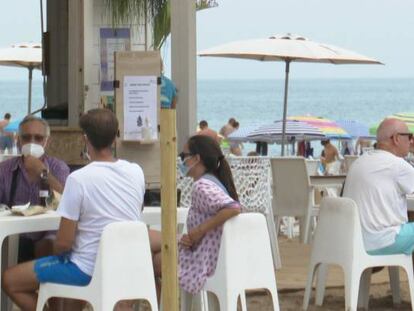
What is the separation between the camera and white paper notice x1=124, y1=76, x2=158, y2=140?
848 cm

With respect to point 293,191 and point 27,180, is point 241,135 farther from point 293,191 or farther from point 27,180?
point 27,180

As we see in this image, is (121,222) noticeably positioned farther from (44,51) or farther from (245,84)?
(245,84)

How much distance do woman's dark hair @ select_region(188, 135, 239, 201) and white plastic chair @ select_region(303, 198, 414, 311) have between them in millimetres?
957

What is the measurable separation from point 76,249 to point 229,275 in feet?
2.41

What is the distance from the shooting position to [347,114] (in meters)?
72.9

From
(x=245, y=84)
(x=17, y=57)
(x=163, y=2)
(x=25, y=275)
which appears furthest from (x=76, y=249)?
(x=245, y=84)

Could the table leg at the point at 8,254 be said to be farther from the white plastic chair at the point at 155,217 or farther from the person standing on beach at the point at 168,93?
the person standing on beach at the point at 168,93

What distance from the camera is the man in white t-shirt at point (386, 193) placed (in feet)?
21.4

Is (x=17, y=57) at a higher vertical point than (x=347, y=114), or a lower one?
higher

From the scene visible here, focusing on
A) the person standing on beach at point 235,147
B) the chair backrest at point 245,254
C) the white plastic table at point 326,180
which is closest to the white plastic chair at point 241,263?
the chair backrest at point 245,254

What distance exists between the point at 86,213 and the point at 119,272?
1.04 feet

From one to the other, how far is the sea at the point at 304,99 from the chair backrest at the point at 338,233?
115 feet

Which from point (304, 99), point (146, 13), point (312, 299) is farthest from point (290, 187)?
point (304, 99)

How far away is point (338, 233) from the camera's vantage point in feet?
21.4
